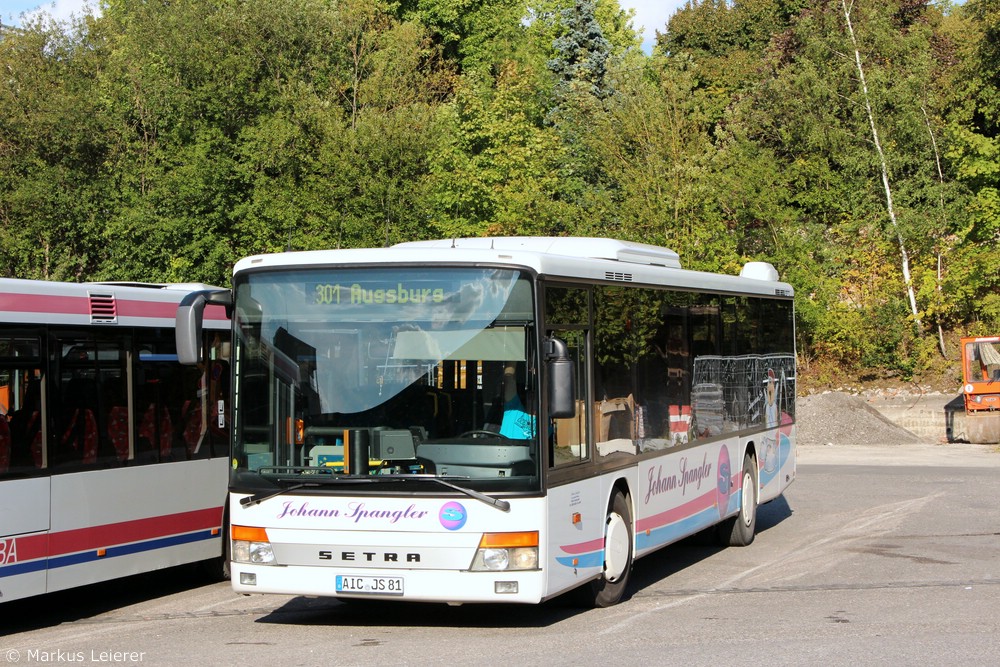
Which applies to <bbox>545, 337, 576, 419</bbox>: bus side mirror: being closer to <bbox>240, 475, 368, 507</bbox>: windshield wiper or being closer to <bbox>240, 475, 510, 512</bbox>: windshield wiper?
<bbox>240, 475, 510, 512</bbox>: windshield wiper

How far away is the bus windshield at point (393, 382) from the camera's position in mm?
8945

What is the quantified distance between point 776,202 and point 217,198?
19.1 m

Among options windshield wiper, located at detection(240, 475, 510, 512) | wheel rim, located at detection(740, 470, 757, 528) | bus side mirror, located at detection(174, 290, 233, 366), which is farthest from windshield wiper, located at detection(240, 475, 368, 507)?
wheel rim, located at detection(740, 470, 757, 528)

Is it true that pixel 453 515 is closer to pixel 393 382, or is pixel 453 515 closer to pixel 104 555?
pixel 393 382

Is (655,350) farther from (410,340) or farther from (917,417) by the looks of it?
(917,417)

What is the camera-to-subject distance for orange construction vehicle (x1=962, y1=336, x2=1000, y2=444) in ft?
115

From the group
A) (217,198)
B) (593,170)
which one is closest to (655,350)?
(217,198)

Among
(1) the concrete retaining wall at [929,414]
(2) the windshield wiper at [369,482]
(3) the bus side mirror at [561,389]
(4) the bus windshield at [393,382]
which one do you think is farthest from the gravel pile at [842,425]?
(2) the windshield wiper at [369,482]

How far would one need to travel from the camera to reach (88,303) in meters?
10.9

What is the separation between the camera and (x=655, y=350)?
39.0 feet

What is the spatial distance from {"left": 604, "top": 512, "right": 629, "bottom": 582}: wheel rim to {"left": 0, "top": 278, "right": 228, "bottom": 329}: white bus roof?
4547 mm

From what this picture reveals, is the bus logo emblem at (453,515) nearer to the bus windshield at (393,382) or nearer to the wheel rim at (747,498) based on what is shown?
the bus windshield at (393,382)

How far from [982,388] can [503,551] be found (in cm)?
2981

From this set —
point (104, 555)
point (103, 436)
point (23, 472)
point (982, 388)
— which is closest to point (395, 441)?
point (23, 472)
